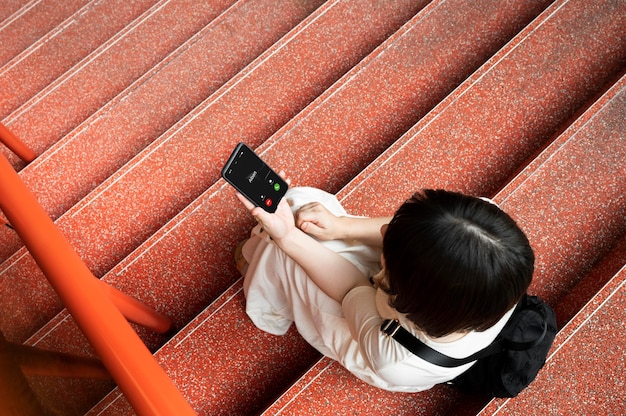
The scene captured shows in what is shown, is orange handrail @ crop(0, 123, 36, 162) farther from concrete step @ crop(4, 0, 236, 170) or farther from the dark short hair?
the dark short hair

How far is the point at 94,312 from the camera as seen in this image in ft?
2.55

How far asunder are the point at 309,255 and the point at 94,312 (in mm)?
459

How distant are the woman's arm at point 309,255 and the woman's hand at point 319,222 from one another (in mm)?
34

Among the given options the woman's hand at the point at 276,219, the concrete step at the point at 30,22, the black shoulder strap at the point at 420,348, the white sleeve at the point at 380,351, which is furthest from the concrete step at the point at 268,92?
the concrete step at the point at 30,22

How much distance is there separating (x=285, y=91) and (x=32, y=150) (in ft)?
3.19

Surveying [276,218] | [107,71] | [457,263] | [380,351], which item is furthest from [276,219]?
[107,71]

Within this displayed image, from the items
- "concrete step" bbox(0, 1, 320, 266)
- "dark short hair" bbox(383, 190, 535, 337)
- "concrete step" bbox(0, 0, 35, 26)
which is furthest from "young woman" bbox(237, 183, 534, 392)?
"concrete step" bbox(0, 0, 35, 26)

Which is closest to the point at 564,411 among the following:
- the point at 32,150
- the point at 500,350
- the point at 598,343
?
the point at 598,343

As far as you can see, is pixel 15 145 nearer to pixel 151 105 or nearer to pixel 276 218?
pixel 151 105

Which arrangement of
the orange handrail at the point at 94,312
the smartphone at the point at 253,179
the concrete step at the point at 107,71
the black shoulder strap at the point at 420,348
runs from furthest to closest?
the concrete step at the point at 107,71, the smartphone at the point at 253,179, the black shoulder strap at the point at 420,348, the orange handrail at the point at 94,312

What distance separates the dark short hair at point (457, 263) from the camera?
2.51 ft

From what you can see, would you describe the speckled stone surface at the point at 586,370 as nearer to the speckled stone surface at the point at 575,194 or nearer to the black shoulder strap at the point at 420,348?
the speckled stone surface at the point at 575,194

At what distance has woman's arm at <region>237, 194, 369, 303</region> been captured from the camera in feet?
3.65

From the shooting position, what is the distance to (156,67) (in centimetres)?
200
